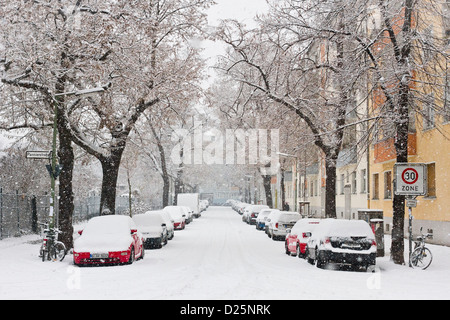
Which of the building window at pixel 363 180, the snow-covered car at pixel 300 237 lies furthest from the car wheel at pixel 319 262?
the building window at pixel 363 180

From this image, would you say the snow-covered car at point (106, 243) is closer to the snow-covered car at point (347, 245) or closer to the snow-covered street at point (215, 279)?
the snow-covered street at point (215, 279)

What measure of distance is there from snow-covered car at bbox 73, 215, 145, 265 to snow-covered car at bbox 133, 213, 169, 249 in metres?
5.75

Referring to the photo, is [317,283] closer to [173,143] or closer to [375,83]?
[375,83]

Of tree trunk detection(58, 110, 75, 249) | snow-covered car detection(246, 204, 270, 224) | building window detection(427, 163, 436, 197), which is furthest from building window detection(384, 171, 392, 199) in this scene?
tree trunk detection(58, 110, 75, 249)

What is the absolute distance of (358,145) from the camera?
18.8 metres

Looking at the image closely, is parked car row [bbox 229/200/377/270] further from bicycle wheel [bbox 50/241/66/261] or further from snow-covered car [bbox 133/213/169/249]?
snow-covered car [bbox 133/213/169/249]

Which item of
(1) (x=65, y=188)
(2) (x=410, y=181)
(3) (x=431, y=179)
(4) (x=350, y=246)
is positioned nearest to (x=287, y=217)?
Result: (3) (x=431, y=179)

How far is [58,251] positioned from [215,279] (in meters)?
7.70

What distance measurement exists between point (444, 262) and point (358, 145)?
4.49 m

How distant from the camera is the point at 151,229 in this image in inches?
956

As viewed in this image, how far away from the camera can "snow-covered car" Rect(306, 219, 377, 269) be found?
15.8m

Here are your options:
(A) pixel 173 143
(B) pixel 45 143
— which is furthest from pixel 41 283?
(A) pixel 173 143

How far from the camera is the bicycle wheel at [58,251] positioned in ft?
60.0
